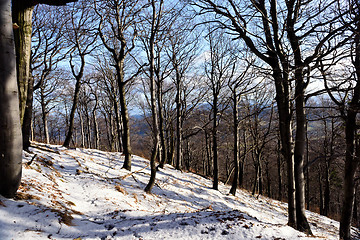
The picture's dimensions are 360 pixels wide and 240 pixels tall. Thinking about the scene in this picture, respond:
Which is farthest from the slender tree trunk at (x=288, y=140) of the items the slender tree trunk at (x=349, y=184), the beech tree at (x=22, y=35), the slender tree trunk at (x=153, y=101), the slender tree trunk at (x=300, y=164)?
the beech tree at (x=22, y=35)

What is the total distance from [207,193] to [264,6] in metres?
8.78

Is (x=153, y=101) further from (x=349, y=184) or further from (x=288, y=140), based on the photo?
(x=349, y=184)

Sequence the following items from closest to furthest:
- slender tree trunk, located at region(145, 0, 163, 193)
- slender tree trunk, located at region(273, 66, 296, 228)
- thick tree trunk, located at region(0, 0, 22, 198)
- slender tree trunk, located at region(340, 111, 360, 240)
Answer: thick tree trunk, located at region(0, 0, 22, 198) < slender tree trunk, located at region(273, 66, 296, 228) < slender tree trunk, located at region(145, 0, 163, 193) < slender tree trunk, located at region(340, 111, 360, 240)

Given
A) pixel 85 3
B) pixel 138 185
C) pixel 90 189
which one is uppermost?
pixel 85 3

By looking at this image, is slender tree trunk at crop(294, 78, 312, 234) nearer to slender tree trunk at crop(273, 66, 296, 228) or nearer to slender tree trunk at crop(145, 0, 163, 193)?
slender tree trunk at crop(273, 66, 296, 228)

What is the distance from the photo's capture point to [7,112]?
2760 millimetres

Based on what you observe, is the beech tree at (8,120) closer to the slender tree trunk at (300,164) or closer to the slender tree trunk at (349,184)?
the slender tree trunk at (300,164)

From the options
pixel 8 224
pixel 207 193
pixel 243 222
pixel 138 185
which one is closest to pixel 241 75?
pixel 207 193

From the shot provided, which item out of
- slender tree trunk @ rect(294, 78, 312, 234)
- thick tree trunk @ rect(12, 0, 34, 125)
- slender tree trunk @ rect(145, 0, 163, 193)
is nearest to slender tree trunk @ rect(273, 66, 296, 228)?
slender tree trunk @ rect(294, 78, 312, 234)

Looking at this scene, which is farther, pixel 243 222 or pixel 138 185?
pixel 138 185

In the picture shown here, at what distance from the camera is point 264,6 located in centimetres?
559

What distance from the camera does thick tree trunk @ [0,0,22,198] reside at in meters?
2.74

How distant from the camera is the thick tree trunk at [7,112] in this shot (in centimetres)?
274

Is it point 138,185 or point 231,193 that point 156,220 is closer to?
point 138,185
